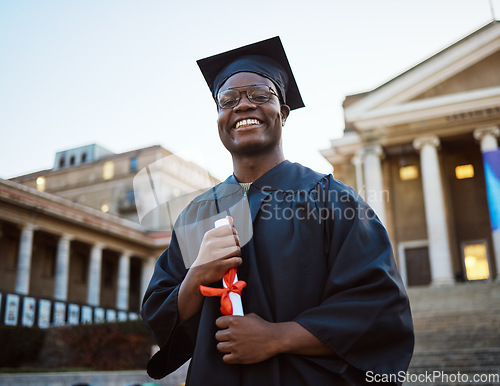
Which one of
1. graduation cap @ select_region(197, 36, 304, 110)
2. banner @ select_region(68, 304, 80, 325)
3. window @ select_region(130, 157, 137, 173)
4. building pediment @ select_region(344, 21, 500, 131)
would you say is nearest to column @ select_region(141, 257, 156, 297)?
window @ select_region(130, 157, 137, 173)

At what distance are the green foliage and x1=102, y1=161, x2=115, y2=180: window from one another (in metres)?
32.6

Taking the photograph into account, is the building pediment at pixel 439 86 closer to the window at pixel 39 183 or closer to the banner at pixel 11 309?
the banner at pixel 11 309

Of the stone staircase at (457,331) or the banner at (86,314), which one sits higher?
the banner at (86,314)

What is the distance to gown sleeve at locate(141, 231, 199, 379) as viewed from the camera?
208 centimetres

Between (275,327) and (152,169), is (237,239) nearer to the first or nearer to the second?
(275,327)

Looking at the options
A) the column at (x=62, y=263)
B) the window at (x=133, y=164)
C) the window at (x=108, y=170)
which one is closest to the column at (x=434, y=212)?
the column at (x=62, y=263)

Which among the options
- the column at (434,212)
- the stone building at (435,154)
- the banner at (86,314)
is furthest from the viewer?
the banner at (86,314)

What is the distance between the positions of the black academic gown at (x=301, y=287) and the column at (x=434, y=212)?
79.3 feet

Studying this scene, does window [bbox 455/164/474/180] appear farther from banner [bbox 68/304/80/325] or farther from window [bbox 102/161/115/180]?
window [bbox 102/161/115/180]

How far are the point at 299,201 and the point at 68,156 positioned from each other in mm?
62935

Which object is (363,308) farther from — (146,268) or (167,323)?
(146,268)

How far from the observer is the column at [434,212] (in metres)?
24.7

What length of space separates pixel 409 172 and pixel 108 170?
112 ft

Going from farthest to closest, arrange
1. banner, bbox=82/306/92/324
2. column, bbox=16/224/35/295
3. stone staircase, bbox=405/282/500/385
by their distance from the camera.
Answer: column, bbox=16/224/35/295 → banner, bbox=82/306/92/324 → stone staircase, bbox=405/282/500/385
